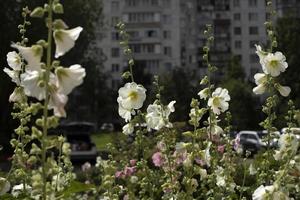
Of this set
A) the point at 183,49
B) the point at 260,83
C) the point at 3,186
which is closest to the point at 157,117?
the point at 260,83

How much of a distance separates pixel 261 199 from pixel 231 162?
1.47m

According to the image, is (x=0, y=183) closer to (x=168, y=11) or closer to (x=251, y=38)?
(x=168, y=11)

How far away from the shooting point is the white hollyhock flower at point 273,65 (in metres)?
2.79

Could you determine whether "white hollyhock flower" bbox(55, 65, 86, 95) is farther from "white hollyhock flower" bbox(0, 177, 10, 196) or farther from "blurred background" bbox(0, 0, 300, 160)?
"blurred background" bbox(0, 0, 300, 160)

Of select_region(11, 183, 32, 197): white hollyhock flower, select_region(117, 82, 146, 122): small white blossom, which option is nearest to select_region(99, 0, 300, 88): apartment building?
select_region(117, 82, 146, 122): small white blossom

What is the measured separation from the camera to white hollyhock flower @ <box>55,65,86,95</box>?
5.59 feet

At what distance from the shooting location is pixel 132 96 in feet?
9.90

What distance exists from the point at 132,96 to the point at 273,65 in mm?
676

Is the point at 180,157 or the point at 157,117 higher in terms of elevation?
the point at 157,117

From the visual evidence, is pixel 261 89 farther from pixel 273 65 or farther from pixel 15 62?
pixel 15 62

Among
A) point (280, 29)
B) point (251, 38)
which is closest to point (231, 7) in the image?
point (251, 38)

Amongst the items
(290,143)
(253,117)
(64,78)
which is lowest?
(253,117)

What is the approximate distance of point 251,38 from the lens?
78.1 m

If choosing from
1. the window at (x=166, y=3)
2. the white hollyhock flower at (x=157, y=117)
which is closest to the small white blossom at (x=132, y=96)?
the white hollyhock flower at (x=157, y=117)
